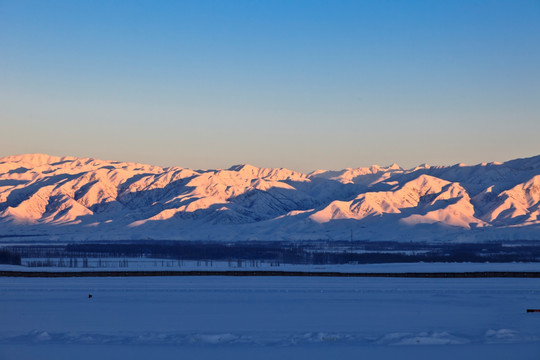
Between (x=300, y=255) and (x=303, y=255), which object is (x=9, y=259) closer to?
(x=300, y=255)

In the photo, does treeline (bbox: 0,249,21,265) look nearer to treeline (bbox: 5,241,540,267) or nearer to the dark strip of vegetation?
treeline (bbox: 5,241,540,267)

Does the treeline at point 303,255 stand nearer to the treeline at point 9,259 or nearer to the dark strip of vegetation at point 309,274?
the treeline at point 9,259

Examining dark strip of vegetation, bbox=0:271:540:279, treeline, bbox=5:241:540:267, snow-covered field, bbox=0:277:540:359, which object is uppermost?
snow-covered field, bbox=0:277:540:359

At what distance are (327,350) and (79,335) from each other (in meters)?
9.94

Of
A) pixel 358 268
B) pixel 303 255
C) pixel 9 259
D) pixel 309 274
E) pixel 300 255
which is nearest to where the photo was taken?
pixel 309 274

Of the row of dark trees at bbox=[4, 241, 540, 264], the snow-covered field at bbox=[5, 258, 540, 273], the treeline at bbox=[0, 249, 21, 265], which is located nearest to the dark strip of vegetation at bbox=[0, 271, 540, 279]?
the snow-covered field at bbox=[5, 258, 540, 273]

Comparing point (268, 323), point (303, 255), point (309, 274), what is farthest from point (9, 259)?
point (268, 323)

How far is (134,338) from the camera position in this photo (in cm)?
3181

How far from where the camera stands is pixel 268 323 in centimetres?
3694

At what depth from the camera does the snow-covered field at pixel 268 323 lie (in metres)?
28.8

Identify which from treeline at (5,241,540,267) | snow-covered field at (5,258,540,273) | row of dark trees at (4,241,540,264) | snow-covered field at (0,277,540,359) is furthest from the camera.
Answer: treeline at (5,241,540,267)

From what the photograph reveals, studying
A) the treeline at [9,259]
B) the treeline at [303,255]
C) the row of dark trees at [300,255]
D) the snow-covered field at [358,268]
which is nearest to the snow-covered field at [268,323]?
the snow-covered field at [358,268]

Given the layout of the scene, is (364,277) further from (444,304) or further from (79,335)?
(79,335)

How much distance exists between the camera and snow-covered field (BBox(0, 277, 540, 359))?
28781mm
